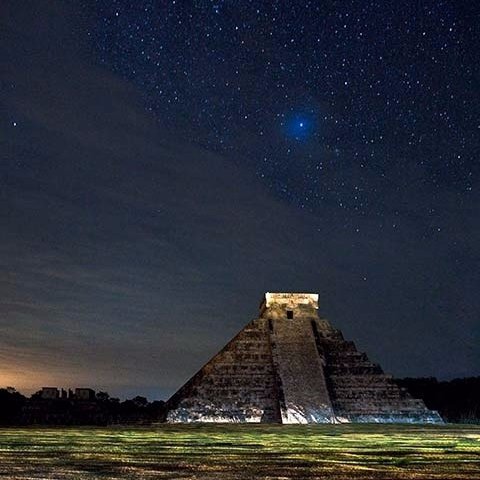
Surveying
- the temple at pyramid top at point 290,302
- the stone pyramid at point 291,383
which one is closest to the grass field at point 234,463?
the stone pyramid at point 291,383

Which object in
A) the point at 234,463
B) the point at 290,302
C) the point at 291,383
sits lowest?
the point at 234,463

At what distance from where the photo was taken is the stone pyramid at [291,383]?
91.2 feet

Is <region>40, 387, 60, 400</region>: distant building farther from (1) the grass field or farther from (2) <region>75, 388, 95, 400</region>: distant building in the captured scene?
(1) the grass field

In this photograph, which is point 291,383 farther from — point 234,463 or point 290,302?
point 234,463

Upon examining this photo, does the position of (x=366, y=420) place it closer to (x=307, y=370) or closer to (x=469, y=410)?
(x=307, y=370)

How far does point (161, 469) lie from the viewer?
6918 mm

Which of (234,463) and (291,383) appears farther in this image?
(291,383)

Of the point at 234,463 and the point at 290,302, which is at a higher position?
the point at 290,302

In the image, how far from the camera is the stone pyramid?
27.8 metres

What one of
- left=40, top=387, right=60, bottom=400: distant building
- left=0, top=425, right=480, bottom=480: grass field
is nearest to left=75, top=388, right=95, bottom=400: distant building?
left=40, top=387, right=60, bottom=400: distant building

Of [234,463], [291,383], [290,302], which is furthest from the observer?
[290,302]

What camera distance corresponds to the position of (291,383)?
97.5 ft

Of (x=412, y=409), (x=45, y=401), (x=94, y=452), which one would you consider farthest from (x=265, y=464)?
(x=45, y=401)

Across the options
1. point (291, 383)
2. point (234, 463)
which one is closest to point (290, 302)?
point (291, 383)
